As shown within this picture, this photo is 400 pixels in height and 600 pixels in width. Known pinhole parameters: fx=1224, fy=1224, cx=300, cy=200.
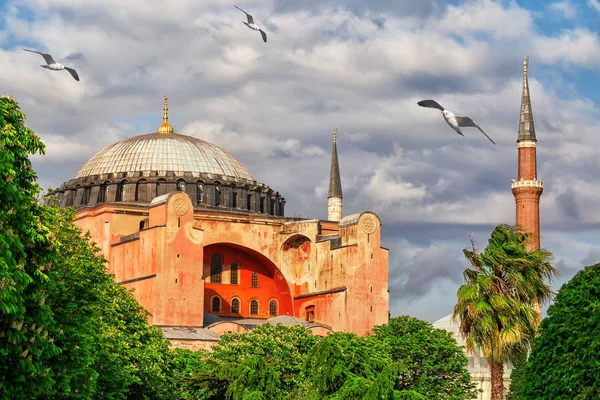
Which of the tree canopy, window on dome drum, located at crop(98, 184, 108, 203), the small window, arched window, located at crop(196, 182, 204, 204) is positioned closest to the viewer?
the tree canopy

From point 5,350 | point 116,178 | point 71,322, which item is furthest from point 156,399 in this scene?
point 116,178

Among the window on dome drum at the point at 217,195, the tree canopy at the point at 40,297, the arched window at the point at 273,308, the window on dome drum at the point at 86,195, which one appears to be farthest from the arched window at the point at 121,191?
the tree canopy at the point at 40,297

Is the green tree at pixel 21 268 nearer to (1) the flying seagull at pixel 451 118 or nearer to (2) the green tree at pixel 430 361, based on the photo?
(1) the flying seagull at pixel 451 118

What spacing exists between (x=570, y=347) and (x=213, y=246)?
115 feet

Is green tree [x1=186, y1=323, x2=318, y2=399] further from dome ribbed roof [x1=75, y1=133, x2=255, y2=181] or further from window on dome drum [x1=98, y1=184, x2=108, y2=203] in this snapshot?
dome ribbed roof [x1=75, y1=133, x2=255, y2=181]

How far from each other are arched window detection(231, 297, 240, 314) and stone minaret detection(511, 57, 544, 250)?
43.6 ft

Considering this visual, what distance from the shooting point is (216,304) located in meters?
53.4

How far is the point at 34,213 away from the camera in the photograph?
63.2 ft

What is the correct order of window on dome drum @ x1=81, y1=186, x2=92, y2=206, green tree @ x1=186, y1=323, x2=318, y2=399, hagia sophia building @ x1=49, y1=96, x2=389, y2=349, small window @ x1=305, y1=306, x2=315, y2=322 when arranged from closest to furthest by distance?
green tree @ x1=186, y1=323, x2=318, y2=399, hagia sophia building @ x1=49, y1=96, x2=389, y2=349, small window @ x1=305, y1=306, x2=315, y2=322, window on dome drum @ x1=81, y1=186, x2=92, y2=206

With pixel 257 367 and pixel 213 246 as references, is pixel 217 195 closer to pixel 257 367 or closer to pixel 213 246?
pixel 213 246

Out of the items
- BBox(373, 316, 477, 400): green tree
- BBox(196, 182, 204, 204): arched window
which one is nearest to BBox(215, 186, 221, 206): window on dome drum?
BBox(196, 182, 204, 204): arched window

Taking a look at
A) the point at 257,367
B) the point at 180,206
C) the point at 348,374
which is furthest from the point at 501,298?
the point at 180,206

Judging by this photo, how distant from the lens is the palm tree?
82.8 ft

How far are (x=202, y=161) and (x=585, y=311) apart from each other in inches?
1551
